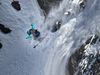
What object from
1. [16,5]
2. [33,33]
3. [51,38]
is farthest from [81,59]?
[16,5]

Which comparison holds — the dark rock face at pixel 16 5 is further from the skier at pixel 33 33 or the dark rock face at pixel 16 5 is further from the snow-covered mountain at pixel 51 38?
the skier at pixel 33 33

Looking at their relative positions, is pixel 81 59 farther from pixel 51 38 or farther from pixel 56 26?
pixel 56 26

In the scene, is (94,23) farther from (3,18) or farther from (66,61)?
(3,18)

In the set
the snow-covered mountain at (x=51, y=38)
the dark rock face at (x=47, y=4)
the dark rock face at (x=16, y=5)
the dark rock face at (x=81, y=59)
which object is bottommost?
the dark rock face at (x=81, y=59)

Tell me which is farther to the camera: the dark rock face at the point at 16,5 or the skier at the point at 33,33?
the dark rock face at the point at 16,5

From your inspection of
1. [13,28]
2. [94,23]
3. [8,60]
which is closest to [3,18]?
[13,28]

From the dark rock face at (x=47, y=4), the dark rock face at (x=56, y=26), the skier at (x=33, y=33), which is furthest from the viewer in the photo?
the dark rock face at (x=47, y=4)

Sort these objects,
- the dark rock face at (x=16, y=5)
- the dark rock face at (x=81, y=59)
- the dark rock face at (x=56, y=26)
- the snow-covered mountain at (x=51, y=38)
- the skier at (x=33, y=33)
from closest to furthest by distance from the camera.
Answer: the dark rock face at (x=81, y=59)
the snow-covered mountain at (x=51, y=38)
the dark rock face at (x=56, y=26)
the skier at (x=33, y=33)
the dark rock face at (x=16, y=5)

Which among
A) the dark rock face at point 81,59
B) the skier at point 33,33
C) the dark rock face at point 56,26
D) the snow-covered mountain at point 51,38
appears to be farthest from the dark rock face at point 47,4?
the dark rock face at point 81,59

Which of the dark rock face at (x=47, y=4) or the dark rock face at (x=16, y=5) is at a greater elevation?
Result: the dark rock face at (x=16, y=5)
